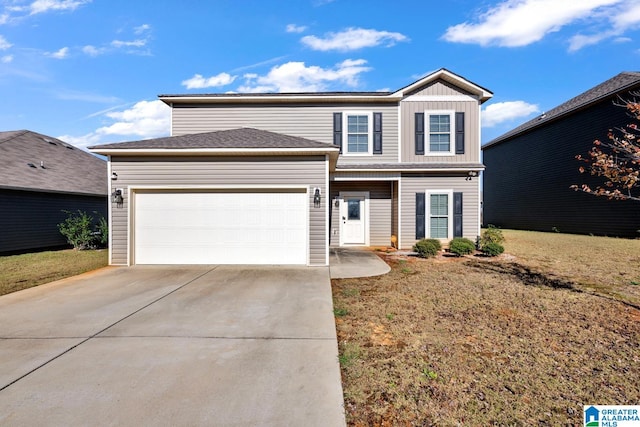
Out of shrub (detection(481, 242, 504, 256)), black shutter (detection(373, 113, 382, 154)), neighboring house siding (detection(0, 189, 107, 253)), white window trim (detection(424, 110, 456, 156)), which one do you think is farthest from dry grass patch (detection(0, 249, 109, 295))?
shrub (detection(481, 242, 504, 256))

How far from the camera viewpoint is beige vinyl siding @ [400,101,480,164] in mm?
11047

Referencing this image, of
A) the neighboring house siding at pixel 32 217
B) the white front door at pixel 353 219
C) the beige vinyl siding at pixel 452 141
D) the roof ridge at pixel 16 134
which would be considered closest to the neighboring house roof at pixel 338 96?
the beige vinyl siding at pixel 452 141

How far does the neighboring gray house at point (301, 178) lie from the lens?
7867mm

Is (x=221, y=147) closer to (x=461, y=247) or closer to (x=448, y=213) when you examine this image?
(x=461, y=247)

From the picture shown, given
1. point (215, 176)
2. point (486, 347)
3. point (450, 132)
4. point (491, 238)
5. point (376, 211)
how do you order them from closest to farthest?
point (486, 347), point (215, 176), point (491, 238), point (450, 132), point (376, 211)

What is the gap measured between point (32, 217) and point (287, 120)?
10.2 metres

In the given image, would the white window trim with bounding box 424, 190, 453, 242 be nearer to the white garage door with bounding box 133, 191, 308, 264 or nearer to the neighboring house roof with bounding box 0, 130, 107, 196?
the white garage door with bounding box 133, 191, 308, 264

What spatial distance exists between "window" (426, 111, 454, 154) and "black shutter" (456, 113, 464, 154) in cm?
21

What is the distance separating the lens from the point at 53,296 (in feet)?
17.5

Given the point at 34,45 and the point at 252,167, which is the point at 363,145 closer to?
the point at 252,167

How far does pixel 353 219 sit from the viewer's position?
38.3ft

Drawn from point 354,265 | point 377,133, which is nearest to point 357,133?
point 377,133

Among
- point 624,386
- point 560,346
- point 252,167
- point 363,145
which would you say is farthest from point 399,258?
point 624,386

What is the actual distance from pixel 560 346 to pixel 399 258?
5.92 metres
